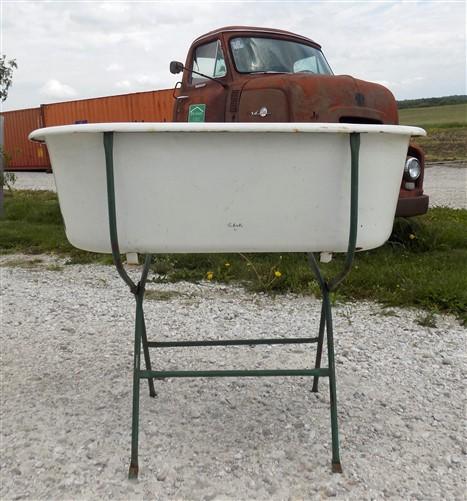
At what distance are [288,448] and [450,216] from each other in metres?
4.65

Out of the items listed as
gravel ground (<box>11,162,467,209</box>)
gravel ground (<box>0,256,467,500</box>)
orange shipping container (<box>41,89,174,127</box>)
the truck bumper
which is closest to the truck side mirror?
gravel ground (<box>0,256,467,500</box>)

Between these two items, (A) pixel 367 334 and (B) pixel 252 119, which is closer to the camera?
(A) pixel 367 334

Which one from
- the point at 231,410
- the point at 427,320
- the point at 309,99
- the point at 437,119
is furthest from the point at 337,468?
the point at 437,119

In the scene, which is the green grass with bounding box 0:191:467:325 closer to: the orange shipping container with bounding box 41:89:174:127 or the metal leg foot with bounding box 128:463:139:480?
the metal leg foot with bounding box 128:463:139:480

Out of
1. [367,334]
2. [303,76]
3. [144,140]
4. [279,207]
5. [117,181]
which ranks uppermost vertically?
[303,76]

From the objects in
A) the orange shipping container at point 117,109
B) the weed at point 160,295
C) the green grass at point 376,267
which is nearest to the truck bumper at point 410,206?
the green grass at point 376,267

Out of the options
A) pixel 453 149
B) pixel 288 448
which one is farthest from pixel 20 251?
pixel 453 149

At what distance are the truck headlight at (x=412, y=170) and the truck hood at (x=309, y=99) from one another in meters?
0.44

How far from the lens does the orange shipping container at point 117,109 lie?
42.9ft

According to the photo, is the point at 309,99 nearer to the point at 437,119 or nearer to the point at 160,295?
the point at 160,295

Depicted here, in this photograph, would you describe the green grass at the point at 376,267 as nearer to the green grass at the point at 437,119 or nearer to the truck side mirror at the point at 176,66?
the truck side mirror at the point at 176,66

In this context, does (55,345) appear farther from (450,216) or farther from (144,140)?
(450,216)

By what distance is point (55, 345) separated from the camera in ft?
9.32

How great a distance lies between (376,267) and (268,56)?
1.94 meters
